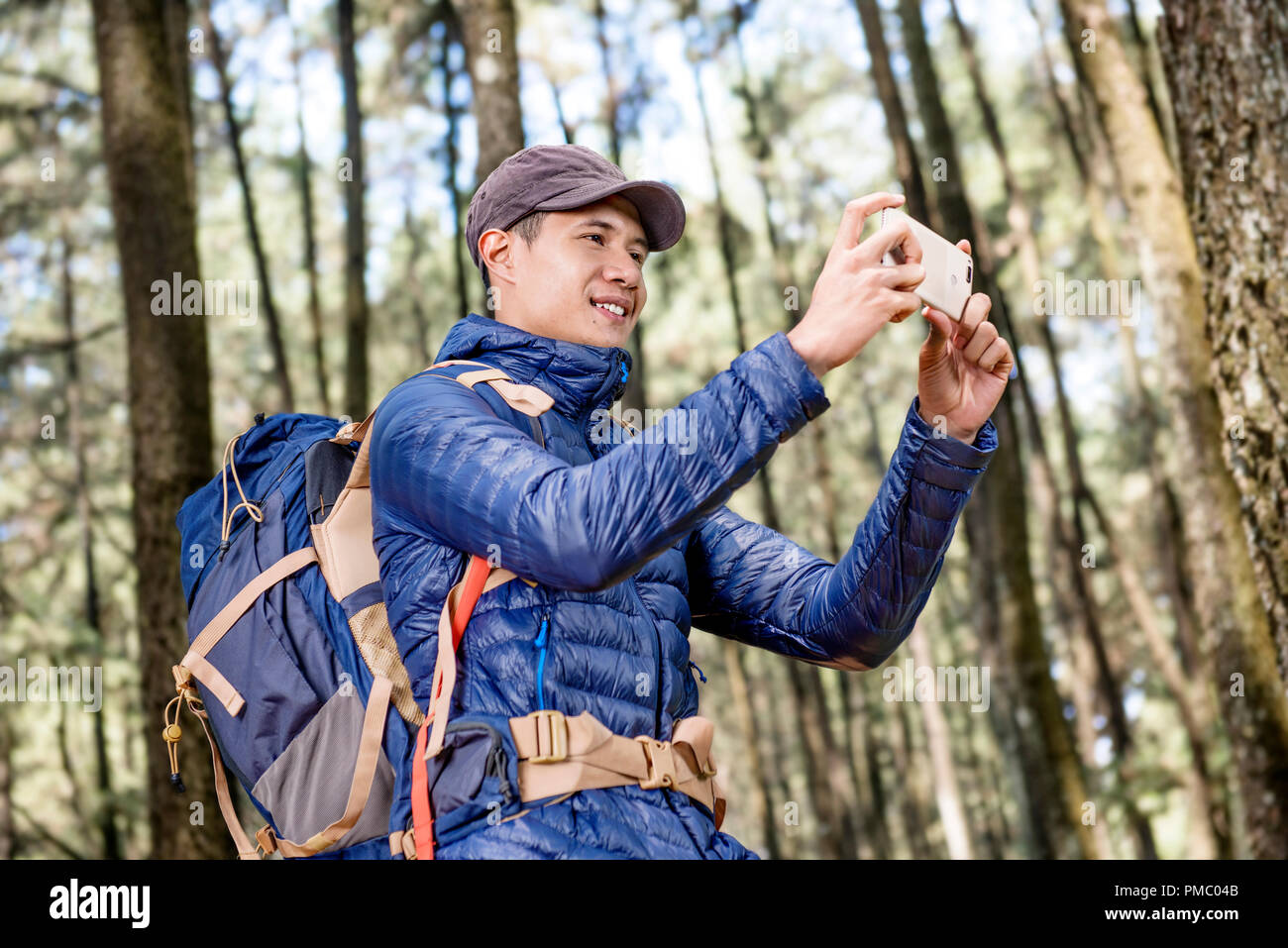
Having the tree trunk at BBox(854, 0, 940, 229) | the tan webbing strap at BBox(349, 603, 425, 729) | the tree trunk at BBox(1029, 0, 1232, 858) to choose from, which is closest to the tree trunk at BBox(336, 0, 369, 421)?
the tree trunk at BBox(854, 0, 940, 229)

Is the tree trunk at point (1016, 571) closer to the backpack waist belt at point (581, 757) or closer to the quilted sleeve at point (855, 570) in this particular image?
the quilted sleeve at point (855, 570)

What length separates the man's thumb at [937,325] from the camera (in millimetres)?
2617

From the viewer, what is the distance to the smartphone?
2443 millimetres

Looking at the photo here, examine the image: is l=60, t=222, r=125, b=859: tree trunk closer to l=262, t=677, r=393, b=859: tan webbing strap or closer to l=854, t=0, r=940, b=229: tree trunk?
l=854, t=0, r=940, b=229: tree trunk

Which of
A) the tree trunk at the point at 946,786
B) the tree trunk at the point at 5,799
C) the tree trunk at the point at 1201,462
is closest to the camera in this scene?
the tree trunk at the point at 1201,462

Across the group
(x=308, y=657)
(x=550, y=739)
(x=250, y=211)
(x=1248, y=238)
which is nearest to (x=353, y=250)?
(x=250, y=211)

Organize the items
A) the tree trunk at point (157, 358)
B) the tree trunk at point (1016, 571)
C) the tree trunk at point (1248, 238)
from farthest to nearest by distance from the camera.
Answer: the tree trunk at point (1016, 571), the tree trunk at point (157, 358), the tree trunk at point (1248, 238)

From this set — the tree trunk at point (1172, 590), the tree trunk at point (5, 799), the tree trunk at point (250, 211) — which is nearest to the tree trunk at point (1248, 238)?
the tree trunk at point (1172, 590)

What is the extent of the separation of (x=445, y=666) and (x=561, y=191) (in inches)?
41.4

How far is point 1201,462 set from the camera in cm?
726

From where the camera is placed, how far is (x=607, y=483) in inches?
83.8

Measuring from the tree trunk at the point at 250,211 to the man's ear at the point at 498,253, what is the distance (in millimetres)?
9886

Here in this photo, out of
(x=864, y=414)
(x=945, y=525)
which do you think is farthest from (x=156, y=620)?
(x=864, y=414)

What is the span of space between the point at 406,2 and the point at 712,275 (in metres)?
5.99
